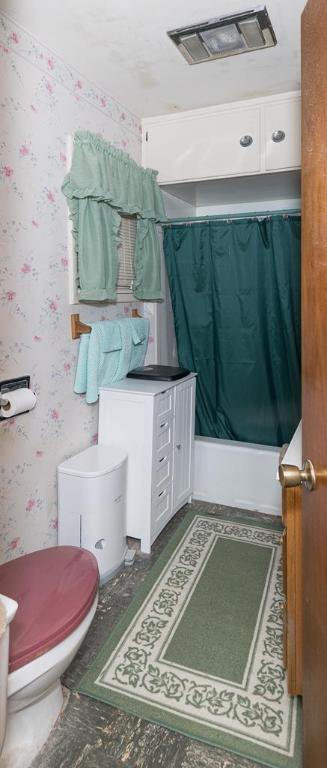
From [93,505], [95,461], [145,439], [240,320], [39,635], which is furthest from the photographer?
[240,320]

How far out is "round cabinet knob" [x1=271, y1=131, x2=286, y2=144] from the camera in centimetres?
225

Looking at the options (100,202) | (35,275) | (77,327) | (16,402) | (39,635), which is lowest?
(39,635)

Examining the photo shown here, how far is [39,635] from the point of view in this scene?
3.77 feet

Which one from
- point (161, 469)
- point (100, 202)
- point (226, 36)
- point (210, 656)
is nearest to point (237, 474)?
point (161, 469)

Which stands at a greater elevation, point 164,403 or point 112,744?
point 164,403

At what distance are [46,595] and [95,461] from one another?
75cm

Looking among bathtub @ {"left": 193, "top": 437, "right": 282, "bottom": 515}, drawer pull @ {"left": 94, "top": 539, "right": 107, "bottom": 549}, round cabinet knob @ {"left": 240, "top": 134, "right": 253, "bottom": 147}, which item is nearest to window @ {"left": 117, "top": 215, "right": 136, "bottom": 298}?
round cabinet knob @ {"left": 240, "top": 134, "right": 253, "bottom": 147}

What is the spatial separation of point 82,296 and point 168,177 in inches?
41.8

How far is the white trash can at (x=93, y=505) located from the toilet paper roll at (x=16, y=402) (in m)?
0.39

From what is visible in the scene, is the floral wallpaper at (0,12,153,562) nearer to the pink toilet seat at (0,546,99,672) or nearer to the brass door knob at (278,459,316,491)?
the pink toilet seat at (0,546,99,672)

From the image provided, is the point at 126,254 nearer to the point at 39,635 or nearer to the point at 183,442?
the point at 183,442

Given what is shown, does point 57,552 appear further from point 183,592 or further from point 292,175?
point 292,175

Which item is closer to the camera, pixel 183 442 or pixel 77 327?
pixel 77 327

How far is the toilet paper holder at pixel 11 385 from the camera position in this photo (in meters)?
1.58
